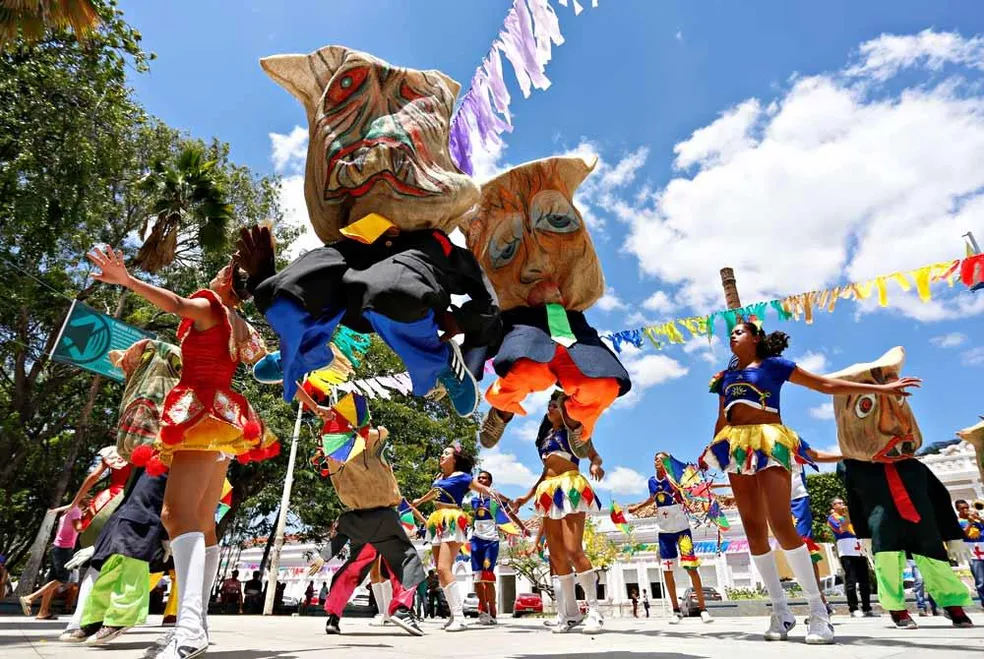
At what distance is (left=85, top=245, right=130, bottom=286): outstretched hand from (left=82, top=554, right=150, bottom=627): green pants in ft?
7.89

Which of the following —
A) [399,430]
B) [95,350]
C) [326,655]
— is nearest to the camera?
[326,655]

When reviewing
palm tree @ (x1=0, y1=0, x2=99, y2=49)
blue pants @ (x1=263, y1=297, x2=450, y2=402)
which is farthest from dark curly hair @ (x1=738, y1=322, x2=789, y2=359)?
palm tree @ (x1=0, y1=0, x2=99, y2=49)

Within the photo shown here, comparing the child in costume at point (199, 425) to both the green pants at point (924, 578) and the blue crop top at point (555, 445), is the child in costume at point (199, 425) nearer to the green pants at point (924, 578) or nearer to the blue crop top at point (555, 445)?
the blue crop top at point (555, 445)

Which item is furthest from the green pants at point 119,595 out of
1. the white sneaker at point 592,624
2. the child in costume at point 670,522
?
the child in costume at point 670,522

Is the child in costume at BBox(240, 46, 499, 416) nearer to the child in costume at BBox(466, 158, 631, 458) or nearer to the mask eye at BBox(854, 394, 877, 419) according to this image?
the child in costume at BBox(466, 158, 631, 458)

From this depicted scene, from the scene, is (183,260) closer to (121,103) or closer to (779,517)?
(121,103)

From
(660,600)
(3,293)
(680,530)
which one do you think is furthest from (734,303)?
(660,600)

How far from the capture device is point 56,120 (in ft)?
33.7

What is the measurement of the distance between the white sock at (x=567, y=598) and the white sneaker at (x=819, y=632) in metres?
2.03

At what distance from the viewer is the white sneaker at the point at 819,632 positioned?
3.54 meters

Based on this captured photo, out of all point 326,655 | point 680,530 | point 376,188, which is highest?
point 376,188

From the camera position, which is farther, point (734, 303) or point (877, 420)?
point (734, 303)

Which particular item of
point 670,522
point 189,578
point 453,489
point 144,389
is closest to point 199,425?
point 189,578

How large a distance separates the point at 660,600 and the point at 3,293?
32.9 meters
